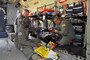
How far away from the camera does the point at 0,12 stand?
706 cm

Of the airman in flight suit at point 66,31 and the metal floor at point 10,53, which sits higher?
the airman in flight suit at point 66,31

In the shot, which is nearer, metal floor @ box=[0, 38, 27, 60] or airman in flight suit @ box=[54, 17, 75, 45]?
metal floor @ box=[0, 38, 27, 60]

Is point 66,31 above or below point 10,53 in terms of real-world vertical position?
above

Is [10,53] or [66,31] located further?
[66,31]

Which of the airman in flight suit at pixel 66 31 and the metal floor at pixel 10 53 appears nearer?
the metal floor at pixel 10 53

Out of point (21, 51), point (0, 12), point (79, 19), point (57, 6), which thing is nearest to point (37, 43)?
point (21, 51)

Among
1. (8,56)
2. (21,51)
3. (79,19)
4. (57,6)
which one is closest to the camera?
(8,56)

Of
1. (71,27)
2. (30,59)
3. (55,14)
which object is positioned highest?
(55,14)

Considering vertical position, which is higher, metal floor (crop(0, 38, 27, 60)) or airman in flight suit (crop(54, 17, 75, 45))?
airman in flight suit (crop(54, 17, 75, 45))

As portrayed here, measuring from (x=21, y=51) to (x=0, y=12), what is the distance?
2679 mm

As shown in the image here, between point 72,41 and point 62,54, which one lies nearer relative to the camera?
point 62,54

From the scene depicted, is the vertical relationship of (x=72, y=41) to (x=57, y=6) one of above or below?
below

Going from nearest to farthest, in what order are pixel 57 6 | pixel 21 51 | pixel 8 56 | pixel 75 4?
pixel 8 56 → pixel 21 51 → pixel 75 4 → pixel 57 6

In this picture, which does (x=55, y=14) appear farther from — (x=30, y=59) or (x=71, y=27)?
(x=30, y=59)
